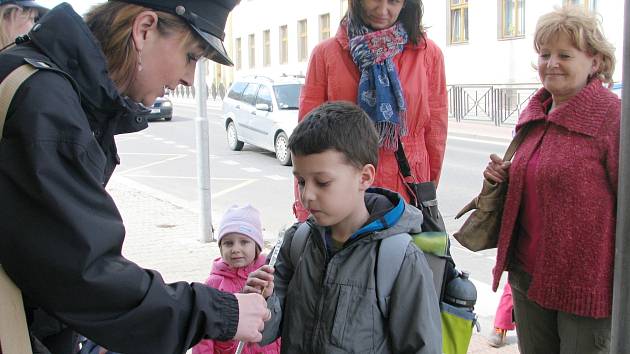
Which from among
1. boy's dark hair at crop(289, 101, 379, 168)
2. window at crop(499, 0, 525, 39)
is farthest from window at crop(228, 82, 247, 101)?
boy's dark hair at crop(289, 101, 379, 168)

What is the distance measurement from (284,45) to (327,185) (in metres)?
38.9

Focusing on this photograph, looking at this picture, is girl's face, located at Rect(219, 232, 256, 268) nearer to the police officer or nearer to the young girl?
the young girl

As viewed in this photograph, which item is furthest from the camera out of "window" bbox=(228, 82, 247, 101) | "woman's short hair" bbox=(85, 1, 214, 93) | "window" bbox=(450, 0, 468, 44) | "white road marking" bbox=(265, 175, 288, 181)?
"window" bbox=(450, 0, 468, 44)

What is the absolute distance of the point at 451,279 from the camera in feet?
8.11

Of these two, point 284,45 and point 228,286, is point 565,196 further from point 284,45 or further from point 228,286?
point 284,45

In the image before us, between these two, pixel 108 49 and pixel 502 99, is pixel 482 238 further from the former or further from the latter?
pixel 502 99

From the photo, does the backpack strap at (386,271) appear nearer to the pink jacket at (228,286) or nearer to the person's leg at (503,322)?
the pink jacket at (228,286)

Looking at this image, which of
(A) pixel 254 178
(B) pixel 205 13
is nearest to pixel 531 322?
(B) pixel 205 13

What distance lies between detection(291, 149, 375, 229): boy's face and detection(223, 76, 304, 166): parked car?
410 inches

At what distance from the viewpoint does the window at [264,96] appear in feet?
45.3

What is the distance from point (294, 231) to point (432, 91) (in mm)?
1129

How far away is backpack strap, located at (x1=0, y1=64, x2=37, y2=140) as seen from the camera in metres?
1.34

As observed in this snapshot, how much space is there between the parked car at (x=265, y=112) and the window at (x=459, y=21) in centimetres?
1322

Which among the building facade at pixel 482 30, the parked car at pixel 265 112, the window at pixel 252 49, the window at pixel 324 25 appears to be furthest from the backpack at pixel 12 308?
the window at pixel 252 49
